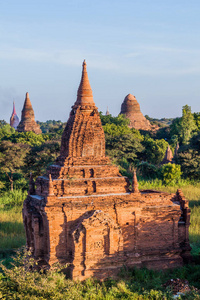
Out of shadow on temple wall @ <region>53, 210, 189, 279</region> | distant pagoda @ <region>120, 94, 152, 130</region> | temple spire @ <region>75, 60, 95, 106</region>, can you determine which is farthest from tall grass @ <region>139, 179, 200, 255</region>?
distant pagoda @ <region>120, 94, 152, 130</region>

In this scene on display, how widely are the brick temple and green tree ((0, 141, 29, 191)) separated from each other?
83.6ft

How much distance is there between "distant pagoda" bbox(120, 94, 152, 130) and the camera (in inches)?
3391

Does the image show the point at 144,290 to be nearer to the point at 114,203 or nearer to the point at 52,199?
the point at 114,203

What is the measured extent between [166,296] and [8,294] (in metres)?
6.41

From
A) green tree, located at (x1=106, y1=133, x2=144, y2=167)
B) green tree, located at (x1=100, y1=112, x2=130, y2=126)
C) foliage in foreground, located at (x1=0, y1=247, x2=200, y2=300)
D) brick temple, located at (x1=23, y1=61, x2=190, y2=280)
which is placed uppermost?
green tree, located at (x1=100, y1=112, x2=130, y2=126)

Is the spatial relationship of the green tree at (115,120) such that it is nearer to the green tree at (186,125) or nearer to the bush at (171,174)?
the green tree at (186,125)

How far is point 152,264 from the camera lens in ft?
67.3

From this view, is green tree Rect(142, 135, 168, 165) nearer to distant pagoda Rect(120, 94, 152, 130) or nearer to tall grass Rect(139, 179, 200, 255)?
tall grass Rect(139, 179, 200, 255)

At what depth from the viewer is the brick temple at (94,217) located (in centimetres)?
1906

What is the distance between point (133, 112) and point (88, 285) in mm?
69794

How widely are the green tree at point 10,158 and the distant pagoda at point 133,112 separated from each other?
40276 mm

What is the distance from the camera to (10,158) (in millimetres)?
47188

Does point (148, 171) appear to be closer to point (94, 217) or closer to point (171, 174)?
point (171, 174)

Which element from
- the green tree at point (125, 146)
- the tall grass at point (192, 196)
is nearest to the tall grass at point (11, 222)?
the tall grass at point (192, 196)
